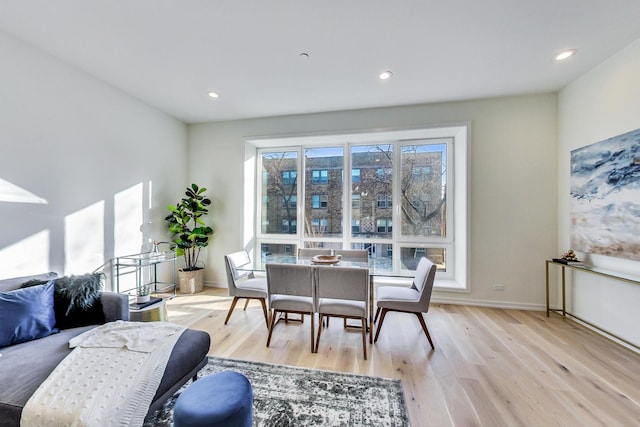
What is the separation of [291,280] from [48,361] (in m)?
1.64

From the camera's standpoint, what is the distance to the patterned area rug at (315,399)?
1574 millimetres

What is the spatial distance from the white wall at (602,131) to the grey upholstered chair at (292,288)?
10.1 ft

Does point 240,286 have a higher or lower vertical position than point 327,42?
lower

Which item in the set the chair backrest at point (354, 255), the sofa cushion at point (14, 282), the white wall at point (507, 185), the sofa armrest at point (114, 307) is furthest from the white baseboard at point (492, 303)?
the sofa cushion at point (14, 282)

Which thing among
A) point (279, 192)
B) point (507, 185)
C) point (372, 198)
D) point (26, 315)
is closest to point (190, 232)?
point (279, 192)

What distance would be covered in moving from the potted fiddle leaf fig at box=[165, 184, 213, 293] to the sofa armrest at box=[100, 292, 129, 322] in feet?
6.51

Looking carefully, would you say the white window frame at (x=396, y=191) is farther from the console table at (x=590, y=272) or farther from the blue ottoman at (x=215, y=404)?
the blue ottoman at (x=215, y=404)

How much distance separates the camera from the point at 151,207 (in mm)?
3891

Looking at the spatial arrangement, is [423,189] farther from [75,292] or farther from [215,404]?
[75,292]

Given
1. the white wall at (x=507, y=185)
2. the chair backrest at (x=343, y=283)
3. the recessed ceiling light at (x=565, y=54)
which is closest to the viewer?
the chair backrest at (x=343, y=283)

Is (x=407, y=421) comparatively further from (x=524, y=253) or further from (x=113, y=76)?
(x=113, y=76)

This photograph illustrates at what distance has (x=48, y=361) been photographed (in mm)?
1480

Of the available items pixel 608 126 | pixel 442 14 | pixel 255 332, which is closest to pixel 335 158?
pixel 442 14

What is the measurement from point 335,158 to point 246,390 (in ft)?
12.5
